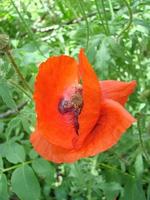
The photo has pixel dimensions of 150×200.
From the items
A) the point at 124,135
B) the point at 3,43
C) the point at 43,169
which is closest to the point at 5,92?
the point at 3,43

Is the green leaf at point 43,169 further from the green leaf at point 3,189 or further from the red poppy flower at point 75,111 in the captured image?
the red poppy flower at point 75,111

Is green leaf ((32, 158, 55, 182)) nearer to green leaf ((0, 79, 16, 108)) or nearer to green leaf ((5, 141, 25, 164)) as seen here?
green leaf ((5, 141, 25, 164))

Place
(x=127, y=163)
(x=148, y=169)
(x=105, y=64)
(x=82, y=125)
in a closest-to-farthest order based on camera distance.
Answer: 1. (x=82, y=125)
2. (x=105, y=64)
3. (x=127, y=163)
4. (x=148, y=169)

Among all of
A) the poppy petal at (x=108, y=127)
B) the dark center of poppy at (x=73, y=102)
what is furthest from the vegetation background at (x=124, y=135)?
the poppy petal at (x=108, y=127)

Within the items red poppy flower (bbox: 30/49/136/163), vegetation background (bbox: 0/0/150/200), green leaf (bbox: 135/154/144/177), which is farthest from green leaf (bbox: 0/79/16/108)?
green leaf (bbox: 135/154/144/177)

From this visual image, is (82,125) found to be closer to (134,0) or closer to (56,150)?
(56,150)

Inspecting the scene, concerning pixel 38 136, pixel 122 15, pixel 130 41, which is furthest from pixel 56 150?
pixel 130 41
